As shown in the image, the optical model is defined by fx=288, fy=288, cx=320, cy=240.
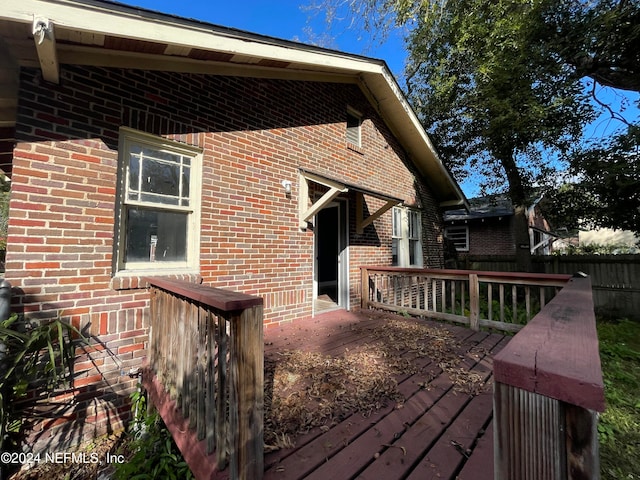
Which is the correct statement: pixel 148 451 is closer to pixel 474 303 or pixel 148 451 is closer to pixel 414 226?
pixel 474 303

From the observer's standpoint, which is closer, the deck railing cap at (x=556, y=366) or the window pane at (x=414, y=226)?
the deck railing cap at (x=556, y=366)

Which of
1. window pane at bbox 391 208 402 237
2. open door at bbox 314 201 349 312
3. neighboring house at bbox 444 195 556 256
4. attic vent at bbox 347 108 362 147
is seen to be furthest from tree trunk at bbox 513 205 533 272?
attic vent at bbox 347 108 362 147

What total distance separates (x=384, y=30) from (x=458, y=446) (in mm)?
9639

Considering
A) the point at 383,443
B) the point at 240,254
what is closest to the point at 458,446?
the point at 383,443

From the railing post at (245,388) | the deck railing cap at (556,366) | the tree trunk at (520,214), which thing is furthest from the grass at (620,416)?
the tree trunk at (520,214)

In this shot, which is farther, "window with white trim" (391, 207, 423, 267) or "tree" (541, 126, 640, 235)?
"window with white trim" (391, 207, 423, 267)

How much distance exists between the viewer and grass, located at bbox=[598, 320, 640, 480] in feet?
7.23

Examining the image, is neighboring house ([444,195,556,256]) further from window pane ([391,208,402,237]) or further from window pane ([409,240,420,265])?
window pane ([391,208,402,237])

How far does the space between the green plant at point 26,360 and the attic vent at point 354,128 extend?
583cm

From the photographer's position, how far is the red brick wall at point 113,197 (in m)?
2.57

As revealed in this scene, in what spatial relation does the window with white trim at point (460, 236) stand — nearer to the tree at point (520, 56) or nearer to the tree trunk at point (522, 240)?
the tree trunk at point (522, 240)

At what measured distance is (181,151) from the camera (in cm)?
355

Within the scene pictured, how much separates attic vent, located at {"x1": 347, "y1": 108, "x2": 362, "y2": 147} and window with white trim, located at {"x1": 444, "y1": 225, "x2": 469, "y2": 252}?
33.5ft

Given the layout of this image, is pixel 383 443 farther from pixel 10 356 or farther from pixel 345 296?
pixel 345 296
